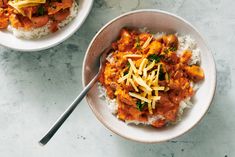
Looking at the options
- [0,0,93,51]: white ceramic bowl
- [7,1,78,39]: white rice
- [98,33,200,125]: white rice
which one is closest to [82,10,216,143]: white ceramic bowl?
[98,33,200,125]: white rice

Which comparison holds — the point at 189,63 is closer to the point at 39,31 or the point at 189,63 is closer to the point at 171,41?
the point at 171,41

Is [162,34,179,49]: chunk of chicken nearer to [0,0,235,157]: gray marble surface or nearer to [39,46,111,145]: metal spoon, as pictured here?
[0,0,235,157]: gray marble surface

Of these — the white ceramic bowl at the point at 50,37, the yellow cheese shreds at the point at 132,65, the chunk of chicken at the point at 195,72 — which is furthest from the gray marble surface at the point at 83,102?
the yellow cheese shreds at the point at 132,65

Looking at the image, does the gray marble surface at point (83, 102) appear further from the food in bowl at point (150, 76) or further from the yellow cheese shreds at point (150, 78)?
the yellow cheese shreds at point (150, 78)

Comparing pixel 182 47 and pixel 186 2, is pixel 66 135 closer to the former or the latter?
pixel 182 47

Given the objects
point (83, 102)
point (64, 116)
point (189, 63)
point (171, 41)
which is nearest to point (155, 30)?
point (171, 41)

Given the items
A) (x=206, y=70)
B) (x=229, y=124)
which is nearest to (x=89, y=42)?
(x=206, y=70)
